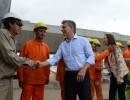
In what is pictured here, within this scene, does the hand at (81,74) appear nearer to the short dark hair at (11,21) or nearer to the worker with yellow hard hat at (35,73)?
the worker with yellow hard hat at (35,73)

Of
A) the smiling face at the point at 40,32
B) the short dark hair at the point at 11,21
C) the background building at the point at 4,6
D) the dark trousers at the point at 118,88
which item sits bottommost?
the dark trousers at the point at 118,88

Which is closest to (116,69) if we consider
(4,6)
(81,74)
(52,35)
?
(81,74)

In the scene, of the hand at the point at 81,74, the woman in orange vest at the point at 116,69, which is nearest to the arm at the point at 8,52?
the hand at the point at 81,74

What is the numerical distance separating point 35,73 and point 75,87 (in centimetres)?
86

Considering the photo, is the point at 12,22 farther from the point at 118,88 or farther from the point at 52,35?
the point at 52,35

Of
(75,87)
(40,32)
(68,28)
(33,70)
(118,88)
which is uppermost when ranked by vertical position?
(68,28)

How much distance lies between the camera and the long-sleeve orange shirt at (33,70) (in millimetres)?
4965

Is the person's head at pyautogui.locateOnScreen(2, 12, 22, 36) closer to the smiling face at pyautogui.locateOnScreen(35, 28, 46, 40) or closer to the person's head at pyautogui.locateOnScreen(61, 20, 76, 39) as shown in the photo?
the person's head at pyautogui.locateOnScreen(61, 20, 76, 39)

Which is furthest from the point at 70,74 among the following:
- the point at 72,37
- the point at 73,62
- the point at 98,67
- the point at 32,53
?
the point at 98,67

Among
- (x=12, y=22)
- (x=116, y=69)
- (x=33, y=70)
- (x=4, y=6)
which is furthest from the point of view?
(x=116, y=69)

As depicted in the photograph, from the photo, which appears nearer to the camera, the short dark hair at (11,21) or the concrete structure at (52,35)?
the short dark hair at (11,21)

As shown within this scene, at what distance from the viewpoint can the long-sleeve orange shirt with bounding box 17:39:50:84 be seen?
4965mm

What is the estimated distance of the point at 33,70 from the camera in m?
4.98

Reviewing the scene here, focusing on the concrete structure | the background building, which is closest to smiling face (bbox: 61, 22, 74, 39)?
the background building
